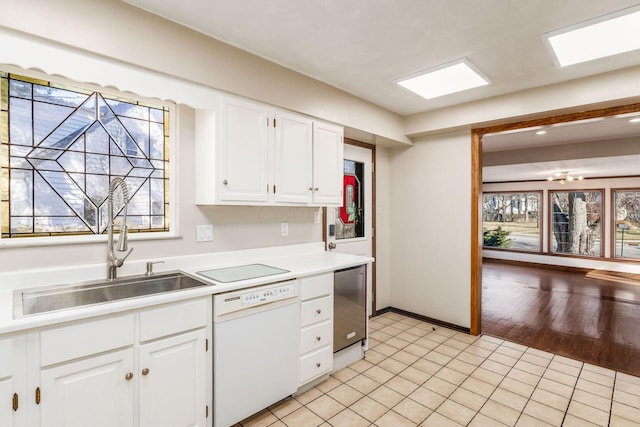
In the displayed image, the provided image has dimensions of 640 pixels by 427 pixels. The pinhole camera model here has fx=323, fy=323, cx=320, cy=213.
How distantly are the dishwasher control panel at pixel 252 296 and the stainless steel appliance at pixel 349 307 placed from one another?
510 mm

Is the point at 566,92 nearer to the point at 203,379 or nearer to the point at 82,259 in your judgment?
the point at 203,379

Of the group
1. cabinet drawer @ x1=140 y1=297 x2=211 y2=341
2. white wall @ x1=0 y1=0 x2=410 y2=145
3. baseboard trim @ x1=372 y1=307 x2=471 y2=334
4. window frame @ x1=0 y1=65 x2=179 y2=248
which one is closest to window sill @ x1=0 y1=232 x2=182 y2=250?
window frame @ x1=0 y1=65 x2=179 y2=248

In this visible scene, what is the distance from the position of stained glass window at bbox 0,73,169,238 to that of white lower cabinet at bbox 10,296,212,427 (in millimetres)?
782

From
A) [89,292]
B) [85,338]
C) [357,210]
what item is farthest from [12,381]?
[357,210]

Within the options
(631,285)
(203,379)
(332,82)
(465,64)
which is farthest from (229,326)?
(631,285)

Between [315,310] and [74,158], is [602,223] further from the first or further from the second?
[74,158]

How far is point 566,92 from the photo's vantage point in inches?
108

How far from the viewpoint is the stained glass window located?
1.74 metres

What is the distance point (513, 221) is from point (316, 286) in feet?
28.2

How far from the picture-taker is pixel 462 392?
2.39 metres

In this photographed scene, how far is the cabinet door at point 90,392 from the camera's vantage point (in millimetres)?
1343

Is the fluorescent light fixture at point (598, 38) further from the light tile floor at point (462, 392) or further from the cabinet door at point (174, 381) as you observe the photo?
the cabinet door at point (174, 381)

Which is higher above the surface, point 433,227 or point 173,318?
point 433,227

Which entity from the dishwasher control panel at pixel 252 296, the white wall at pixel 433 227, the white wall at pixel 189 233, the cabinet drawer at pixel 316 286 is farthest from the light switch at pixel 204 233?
the white wall at pixel 433 227
